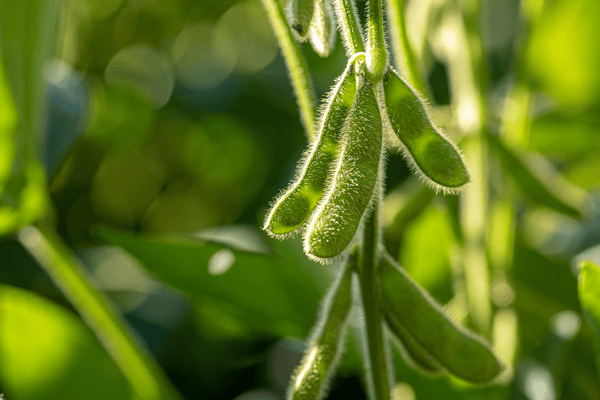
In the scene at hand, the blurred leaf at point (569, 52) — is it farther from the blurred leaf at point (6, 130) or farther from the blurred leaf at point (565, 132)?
the blurred leaf at point (6, 130)

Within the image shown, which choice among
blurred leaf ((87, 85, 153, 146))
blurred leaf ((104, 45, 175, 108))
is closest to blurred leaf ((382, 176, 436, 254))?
blurred leaf ((87, 85, 153, 146))

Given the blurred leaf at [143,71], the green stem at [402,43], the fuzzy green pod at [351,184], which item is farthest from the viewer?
the blurred leaf at [143,71]

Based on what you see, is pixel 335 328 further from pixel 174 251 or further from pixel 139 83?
pixel 139 83

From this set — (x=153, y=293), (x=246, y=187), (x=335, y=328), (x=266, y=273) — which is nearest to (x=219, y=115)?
(x=246, y=187)

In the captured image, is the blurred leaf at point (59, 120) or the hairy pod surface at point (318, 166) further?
the blurred leaf at point (59, 120)

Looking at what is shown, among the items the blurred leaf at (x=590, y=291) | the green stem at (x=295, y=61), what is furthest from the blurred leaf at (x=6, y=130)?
the blurred leaf at (x=590, y=291)

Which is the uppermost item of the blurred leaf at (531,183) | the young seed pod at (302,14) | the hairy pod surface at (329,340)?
the young seed pod at (302,14)

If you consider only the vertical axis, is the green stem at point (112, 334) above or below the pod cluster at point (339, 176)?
below
